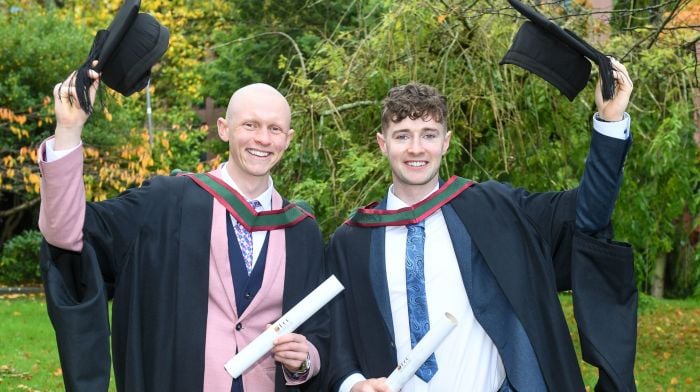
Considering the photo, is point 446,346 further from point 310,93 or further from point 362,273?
point 310,93

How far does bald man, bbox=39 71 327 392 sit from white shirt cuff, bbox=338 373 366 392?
14cm

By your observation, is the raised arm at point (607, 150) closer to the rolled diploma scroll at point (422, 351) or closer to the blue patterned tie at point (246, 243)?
the rolled diploma scroll at point (422, 351)

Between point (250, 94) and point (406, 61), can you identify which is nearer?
point (250, 94)

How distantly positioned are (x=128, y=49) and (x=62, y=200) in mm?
626

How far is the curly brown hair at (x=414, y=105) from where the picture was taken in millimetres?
3881

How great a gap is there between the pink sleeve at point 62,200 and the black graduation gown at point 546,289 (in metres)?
1.11

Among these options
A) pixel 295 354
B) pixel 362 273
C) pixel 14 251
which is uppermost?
pixel 362 273

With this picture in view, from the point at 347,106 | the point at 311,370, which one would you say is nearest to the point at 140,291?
the point at 311,370

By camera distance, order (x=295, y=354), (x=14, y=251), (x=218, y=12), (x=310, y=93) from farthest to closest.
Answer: (x=218, y=12) → (x=14, y=251) → (x=310, y=93) → (x=295, y=354)

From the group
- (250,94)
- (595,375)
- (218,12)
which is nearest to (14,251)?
(218,12)

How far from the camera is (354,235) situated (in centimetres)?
406

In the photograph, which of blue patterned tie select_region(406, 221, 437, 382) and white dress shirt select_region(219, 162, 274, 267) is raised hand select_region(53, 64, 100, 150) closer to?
white dress shirt select_region(219, 162, 274, 267)

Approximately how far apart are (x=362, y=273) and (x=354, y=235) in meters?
0.19

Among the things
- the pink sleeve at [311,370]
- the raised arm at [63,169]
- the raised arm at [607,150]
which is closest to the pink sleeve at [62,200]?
the raised arm at [63,169]
